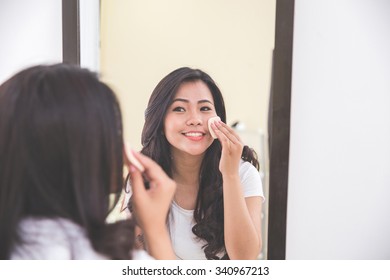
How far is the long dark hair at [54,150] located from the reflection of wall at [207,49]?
0.86ft

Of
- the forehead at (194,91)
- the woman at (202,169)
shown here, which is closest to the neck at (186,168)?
the woman at (202,169)

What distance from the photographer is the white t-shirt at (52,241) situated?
0.45m

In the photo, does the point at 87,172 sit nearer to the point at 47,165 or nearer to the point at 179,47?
the point at 47,165

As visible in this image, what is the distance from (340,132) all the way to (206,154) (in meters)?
0.25

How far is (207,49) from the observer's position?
0.74 meters

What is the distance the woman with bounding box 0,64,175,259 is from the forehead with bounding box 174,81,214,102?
0.77 ft

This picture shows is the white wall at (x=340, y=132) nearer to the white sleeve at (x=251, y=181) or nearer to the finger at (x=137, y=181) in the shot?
the white sleeve at (x=251, y=181)

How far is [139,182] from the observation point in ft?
1.87

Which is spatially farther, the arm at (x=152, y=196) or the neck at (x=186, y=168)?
the neck at (x=186, y=168)

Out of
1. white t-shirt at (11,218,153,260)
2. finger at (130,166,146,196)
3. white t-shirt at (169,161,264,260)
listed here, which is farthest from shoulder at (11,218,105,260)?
white t-shirt at (169,161,264,260)

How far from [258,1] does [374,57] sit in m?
0.23

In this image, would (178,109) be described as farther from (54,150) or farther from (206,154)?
(54,150)

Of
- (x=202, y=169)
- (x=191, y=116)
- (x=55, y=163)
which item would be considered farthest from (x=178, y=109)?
(x=55, y=163)

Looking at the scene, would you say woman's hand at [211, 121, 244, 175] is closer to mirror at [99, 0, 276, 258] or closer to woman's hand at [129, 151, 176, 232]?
mirror at [99, 0, 276, 258]
